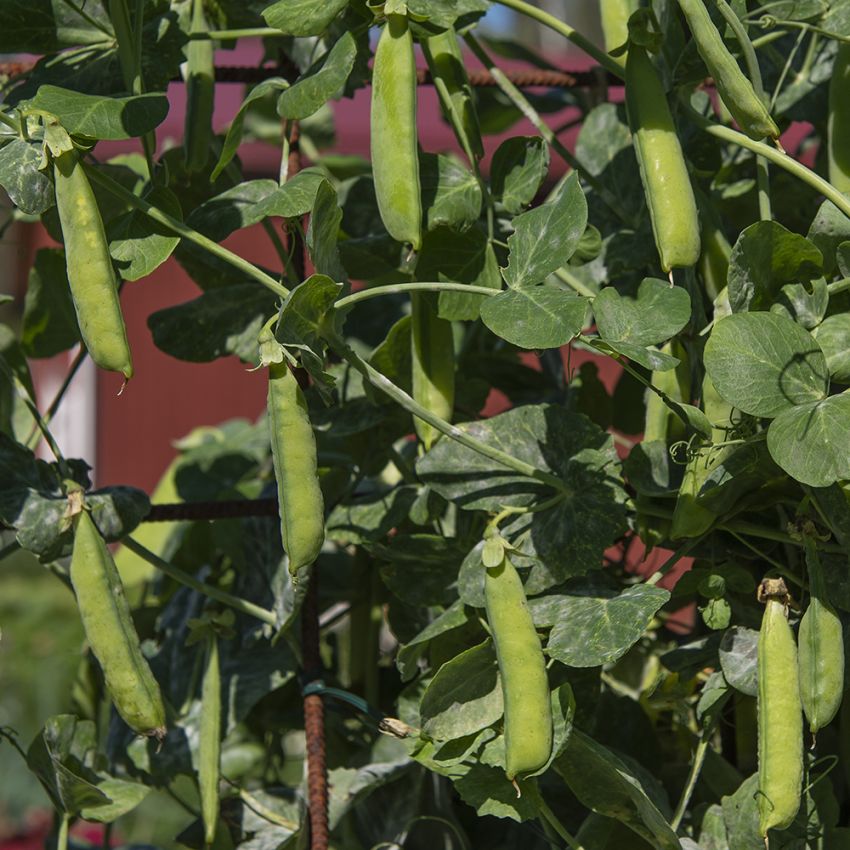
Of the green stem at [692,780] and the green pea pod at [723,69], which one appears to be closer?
the green pea pod at [723,69]

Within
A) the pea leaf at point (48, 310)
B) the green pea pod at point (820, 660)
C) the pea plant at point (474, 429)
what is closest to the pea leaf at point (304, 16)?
the pea plant at point (474, 429)

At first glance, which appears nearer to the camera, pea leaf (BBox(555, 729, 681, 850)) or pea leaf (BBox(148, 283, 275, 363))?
pea leaf (BBox(555, 729, 681, 850))

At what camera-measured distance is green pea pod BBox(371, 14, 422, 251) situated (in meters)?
0.69

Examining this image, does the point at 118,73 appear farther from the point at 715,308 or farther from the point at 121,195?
the point at 715,308

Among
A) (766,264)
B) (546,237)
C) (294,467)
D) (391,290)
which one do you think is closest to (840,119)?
(766,264)

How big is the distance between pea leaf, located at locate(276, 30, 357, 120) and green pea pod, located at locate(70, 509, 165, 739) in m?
0.30

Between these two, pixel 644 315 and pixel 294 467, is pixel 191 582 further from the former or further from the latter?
pixel 644 315

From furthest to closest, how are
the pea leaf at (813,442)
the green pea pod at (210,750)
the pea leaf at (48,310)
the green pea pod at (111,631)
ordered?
the pea leaf at (48,310), the green pea pod at (210,750), the green pea pod at (111,631), the pea leaf at (813,442)

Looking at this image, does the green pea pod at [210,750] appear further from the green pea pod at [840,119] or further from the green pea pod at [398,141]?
the green pea pod at [840,119]

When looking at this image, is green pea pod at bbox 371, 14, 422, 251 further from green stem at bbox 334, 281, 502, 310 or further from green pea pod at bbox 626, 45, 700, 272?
green pea pod at bbox 626, 45, 700, 272

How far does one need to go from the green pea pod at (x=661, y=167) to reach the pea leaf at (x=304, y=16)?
19 cm

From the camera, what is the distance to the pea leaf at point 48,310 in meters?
0.95

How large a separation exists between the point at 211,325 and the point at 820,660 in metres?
0.52

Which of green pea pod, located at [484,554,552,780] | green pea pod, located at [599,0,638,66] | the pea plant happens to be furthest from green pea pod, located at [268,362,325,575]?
green pea pod, located at [599,0,638,66]
